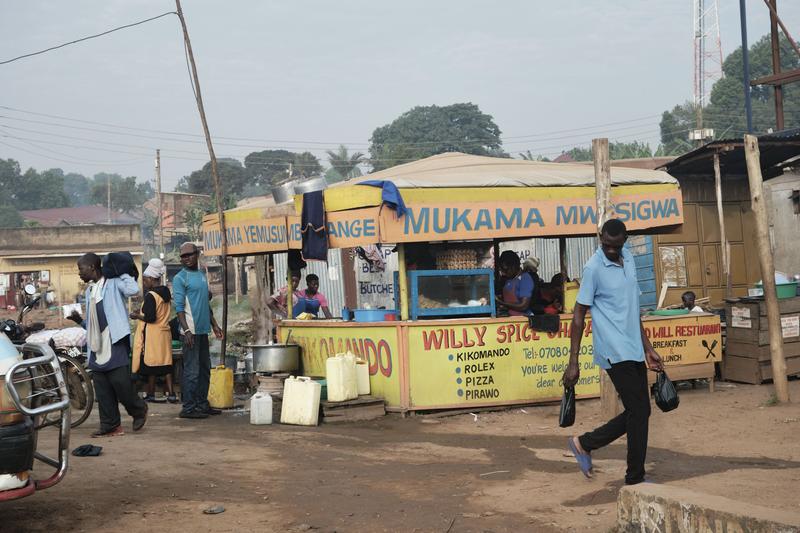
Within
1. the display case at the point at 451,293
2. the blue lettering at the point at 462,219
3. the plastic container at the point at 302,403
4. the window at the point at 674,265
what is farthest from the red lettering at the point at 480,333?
the window at the point at 674,265

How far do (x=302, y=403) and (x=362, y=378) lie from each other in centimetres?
83

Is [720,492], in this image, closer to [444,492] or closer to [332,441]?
[444,492]

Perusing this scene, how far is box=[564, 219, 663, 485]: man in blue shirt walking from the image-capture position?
5805 millimetres

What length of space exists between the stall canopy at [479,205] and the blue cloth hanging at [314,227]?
0.26 feet

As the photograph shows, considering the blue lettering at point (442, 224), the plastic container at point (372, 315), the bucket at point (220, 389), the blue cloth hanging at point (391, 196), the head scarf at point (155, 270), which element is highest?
the blue cloth hanging at point (391, 196)

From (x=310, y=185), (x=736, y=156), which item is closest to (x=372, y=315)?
(x=310, y=185)

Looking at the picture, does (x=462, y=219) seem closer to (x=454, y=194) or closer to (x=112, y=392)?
(x=454, y=194)

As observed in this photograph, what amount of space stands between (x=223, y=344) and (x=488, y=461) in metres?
4.70

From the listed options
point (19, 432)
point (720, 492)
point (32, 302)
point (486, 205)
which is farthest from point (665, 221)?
point (19, 432)

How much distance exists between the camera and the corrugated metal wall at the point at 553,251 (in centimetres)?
2344

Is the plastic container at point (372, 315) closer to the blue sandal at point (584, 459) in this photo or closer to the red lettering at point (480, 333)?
the red lettering at point (480, 333)

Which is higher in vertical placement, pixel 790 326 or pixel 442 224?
pixel 442 224

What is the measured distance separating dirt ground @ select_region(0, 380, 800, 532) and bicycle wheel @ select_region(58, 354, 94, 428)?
184mm

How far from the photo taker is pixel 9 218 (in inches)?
2822
